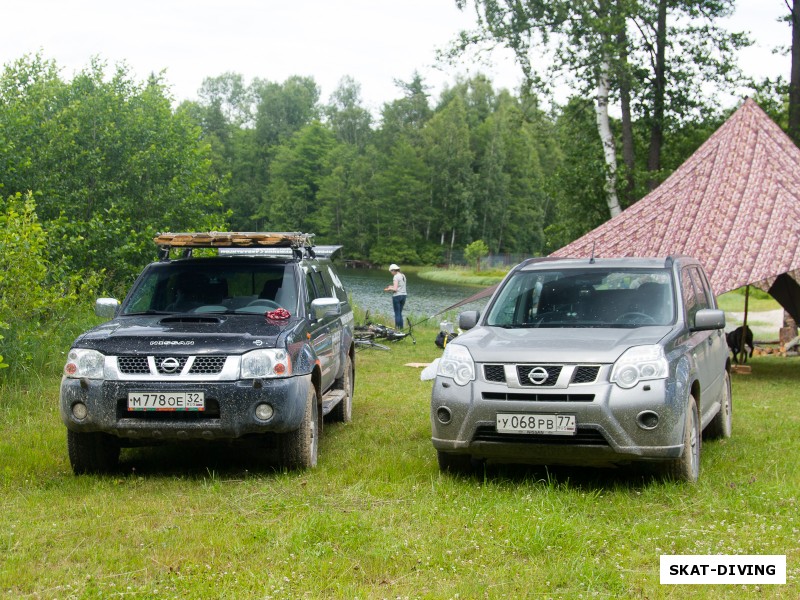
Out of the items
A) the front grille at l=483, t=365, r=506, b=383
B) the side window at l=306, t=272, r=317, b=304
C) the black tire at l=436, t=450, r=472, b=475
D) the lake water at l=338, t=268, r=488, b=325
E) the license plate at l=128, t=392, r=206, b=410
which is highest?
the side window at l=306, t=272, r=317, b=304

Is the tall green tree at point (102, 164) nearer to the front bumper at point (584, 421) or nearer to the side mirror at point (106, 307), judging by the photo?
the side mirror at point (106, 307)

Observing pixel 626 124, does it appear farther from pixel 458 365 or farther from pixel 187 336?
pixel 187 336

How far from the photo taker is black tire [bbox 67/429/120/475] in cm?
703

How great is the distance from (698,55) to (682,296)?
20262mm

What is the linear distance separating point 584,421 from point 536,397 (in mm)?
356

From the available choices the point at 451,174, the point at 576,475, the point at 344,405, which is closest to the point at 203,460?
the point at 344,405

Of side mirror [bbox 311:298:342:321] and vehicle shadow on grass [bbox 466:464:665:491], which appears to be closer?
vehicle shadow on grass [bbox 466:464:665:491]

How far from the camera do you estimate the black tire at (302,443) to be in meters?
7.03

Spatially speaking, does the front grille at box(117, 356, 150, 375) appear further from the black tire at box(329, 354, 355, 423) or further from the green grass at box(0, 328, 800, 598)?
the black tire at box(329, 354, 355, 423)

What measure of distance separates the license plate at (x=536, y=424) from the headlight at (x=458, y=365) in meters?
0.39

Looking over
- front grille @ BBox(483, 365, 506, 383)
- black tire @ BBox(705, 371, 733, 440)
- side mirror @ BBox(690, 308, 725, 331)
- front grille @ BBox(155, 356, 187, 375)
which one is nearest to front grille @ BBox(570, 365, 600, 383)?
front grille @ BBox(483, 365, 506, 383)

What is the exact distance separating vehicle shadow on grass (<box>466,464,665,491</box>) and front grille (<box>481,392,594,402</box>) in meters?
0.63

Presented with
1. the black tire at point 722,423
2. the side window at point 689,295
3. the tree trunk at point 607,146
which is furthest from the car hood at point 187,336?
the tree trunk at point 607,146

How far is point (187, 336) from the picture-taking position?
687cm
